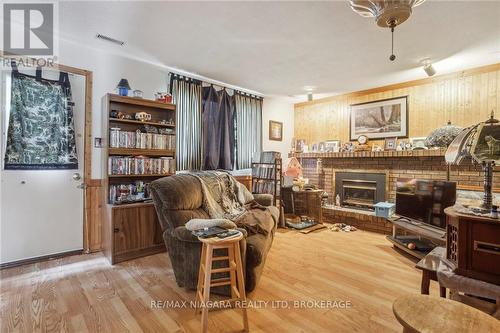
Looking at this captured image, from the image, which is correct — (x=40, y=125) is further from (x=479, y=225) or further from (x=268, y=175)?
(x=479, y=225)

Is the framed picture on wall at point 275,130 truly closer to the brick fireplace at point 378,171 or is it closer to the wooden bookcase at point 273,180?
the brick fireplace at point 378,171

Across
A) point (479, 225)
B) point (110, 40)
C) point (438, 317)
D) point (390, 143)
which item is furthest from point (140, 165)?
point (390, 143)

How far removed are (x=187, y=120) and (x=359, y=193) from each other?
11.1ft

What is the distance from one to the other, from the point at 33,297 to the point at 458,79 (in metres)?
5.70

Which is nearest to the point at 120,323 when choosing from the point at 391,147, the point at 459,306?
the point at 459,306

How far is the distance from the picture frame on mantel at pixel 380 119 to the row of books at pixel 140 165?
3465 mm

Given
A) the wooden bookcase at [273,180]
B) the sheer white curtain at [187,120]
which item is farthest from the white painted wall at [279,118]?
the sheer white curtain at [187,120]

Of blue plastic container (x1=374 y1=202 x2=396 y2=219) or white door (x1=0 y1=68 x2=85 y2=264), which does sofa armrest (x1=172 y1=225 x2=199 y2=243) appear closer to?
white door (x1=0 y1=68 x2=85 y2=264)

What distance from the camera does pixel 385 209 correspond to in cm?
382

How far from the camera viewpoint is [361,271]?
2.57 metres

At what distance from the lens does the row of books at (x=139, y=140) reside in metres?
2.86

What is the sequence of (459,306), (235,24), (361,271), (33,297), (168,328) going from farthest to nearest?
1. (361,271)
2. (235,24)
3. (33,297)
4. (168,328)
5. (459,306)

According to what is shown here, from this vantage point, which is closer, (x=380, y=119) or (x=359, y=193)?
(x=380, y=119)

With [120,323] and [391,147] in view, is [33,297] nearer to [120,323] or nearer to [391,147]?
[120,323]
